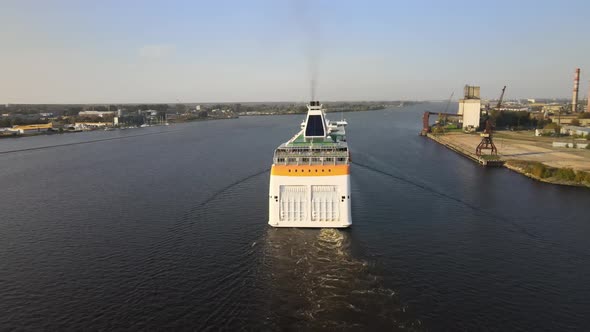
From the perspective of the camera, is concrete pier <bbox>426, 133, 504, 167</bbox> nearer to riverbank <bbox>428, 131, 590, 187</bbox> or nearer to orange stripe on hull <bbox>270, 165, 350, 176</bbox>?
riverbank <bbox>428, 131, 590, 187</bbox>

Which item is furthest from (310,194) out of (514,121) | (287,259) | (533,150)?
(514,121)

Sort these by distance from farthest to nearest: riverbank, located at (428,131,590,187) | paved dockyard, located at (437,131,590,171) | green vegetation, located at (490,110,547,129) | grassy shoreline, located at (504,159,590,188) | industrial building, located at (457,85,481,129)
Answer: green vegetation, located at (490,110,547,129) → industrial building, located at (457,85,481,129) → paved dockyard, located at (437,131,590,171) → riverbank, located at (428,131,590,187) → grassy shoreline, located at (504,159,590,188)

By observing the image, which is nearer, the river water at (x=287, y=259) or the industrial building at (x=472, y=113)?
the river water at (x=287, y=259)

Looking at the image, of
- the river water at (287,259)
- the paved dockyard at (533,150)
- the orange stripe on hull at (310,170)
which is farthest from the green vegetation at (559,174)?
the orange stripe on hull at (310,170)

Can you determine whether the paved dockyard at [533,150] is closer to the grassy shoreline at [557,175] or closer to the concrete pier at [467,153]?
the concrete pier at [467,153]

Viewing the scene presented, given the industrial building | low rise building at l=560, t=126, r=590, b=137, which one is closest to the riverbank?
low rise building at l=560, t=126, r=590, b=137
